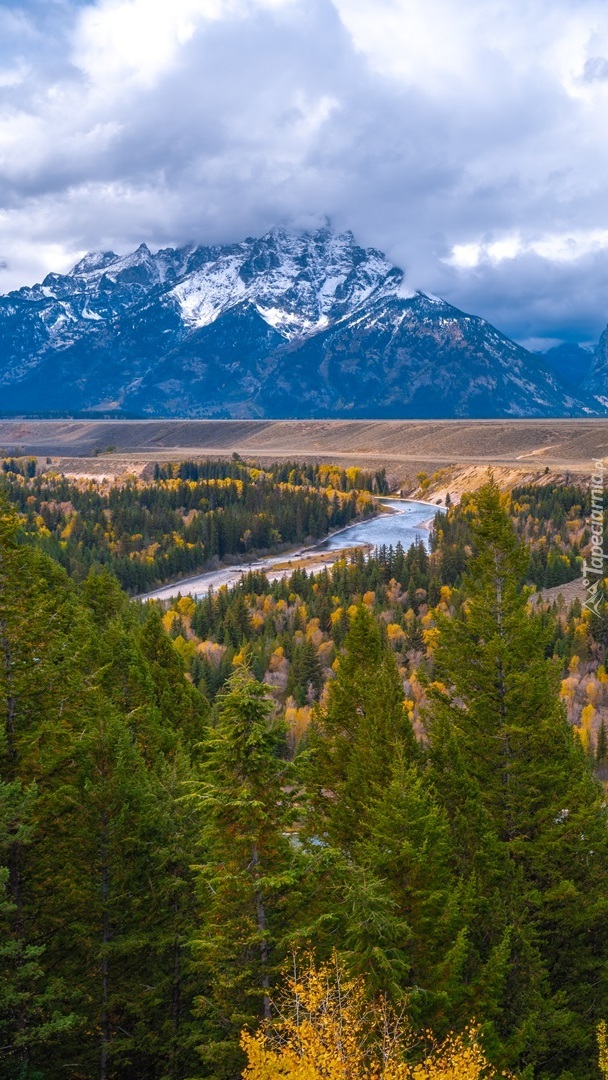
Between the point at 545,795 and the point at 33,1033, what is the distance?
13.9 m

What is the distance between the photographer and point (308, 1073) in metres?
14.2

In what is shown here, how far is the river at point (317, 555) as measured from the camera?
472 feet

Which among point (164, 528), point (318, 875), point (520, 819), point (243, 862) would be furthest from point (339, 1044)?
point (164, 528)

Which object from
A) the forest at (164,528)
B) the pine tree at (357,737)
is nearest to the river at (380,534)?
the forest at (164,528)

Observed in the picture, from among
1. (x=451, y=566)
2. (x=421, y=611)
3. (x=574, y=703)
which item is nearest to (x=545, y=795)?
(x=574, y=703)

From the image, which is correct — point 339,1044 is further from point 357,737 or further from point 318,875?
point 357,737

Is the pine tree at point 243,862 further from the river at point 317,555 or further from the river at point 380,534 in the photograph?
the river at point 380,534

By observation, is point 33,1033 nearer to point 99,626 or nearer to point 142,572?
point 99,626

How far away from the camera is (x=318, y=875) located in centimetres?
2072

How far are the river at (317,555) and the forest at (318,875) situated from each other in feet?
332

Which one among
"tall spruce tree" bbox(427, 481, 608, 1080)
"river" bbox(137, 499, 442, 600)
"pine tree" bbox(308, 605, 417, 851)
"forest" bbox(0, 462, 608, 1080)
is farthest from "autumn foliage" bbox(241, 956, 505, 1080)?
"river" bbox(137, 499, 442, 600)

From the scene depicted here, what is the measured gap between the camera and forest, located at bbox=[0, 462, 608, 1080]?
18000 millimetres

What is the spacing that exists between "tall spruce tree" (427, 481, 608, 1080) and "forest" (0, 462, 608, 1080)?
0.08m

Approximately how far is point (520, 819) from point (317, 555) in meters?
139
